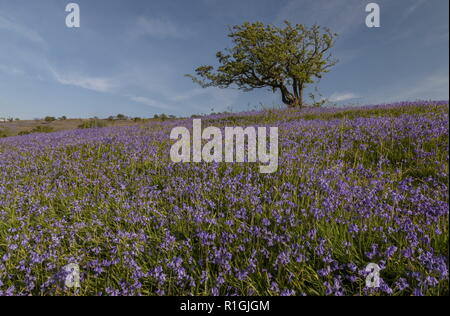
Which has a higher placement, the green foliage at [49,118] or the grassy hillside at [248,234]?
the green foliage at [49,118]

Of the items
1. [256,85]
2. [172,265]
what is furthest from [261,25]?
[172,265]

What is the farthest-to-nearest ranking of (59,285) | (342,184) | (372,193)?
(342,184), (372,193), (59,285)

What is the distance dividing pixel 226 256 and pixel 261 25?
72.0 feet

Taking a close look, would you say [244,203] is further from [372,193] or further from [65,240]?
[65,240]

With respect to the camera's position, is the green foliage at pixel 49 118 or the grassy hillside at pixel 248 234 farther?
the green foliage at pixel 49 118

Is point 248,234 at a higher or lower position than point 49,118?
lower

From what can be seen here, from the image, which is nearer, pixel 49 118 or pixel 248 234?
pixel 248 234

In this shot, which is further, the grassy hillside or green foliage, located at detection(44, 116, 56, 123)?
green foliage, located at detection(44, 116, 56, 123)

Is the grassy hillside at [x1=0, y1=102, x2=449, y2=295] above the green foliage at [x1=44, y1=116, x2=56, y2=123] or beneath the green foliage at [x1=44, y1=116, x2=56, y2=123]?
beneath

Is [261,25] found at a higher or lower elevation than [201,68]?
higher

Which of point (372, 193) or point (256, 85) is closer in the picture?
point (372, 193)

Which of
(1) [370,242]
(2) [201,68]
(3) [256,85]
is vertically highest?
(2) [201,68]
